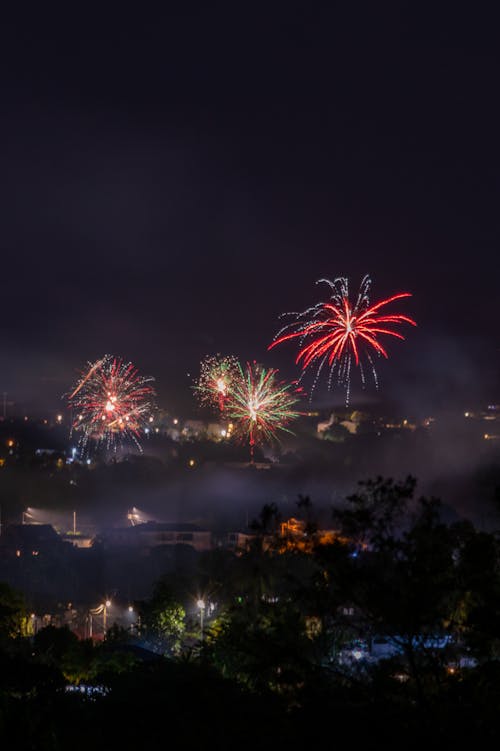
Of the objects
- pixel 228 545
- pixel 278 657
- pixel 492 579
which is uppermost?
pixel 228 545

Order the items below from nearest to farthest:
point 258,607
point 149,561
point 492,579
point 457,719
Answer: point 457,719 < point 492,579 < point 258,607 < point 149,561

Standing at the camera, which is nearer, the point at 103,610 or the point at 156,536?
the point at 103,610

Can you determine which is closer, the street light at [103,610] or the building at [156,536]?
the street light at [103,610]

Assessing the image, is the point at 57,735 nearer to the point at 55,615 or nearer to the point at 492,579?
the point at 492,579

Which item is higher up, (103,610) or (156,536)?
(156,536)

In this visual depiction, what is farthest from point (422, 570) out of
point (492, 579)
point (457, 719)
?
point (457, 719)

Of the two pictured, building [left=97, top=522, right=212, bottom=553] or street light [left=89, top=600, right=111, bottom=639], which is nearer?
street light [left=89, top=600, right=111, bottom=639]

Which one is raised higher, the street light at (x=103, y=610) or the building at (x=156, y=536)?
the building at (x=156, y=536)

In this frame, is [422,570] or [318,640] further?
[318,640]

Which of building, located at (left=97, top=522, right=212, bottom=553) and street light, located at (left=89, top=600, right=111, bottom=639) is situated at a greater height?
building, located at (left=97, top=522, right=212, bottom=553)

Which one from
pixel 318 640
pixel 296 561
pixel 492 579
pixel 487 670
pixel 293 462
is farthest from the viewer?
pixel 293 462

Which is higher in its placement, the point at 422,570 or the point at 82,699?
the point at 422,570
